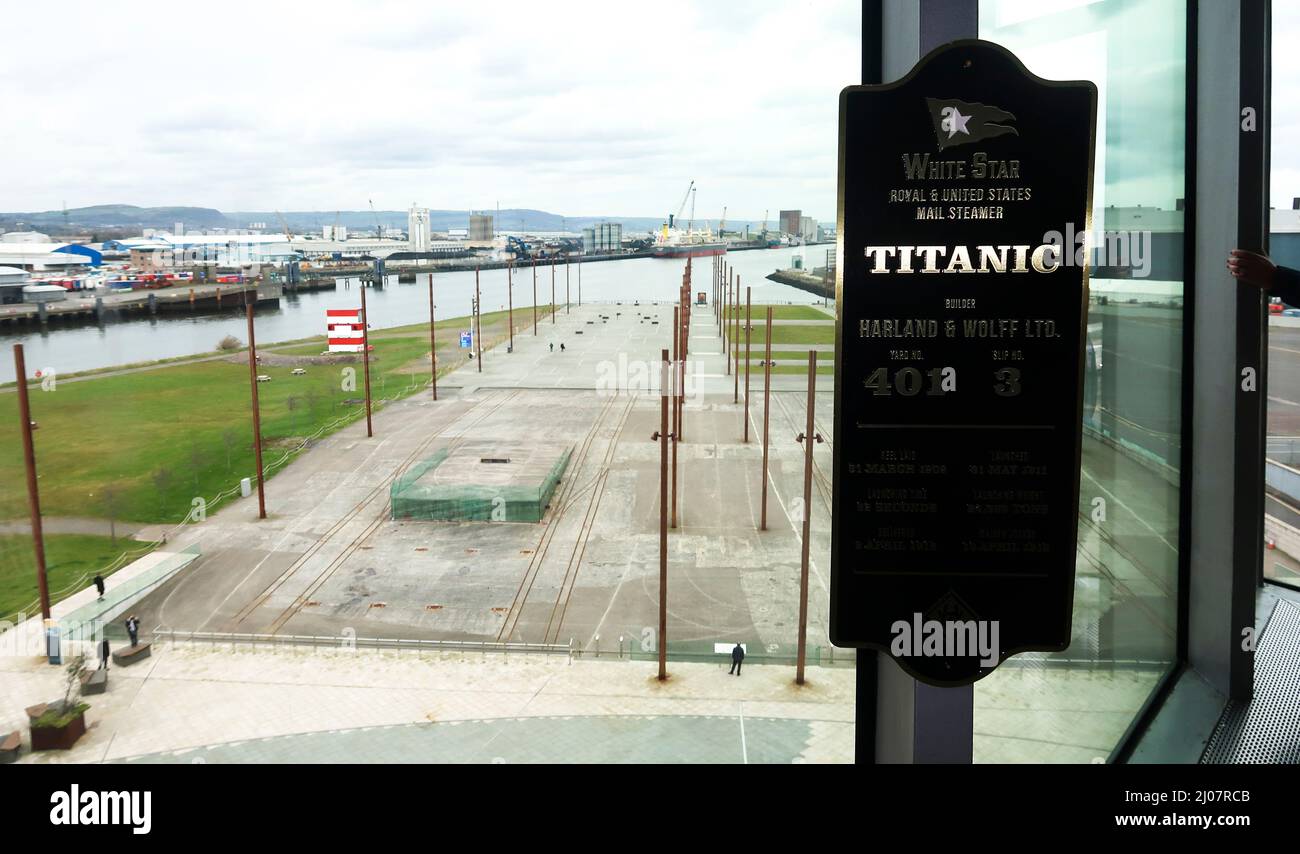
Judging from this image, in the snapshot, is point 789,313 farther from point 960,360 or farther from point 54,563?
point 960,360

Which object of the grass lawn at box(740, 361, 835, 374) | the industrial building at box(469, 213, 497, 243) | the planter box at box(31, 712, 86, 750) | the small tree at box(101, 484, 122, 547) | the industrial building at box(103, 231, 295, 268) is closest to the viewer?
the planter box at box(31, 712, 86, 750)

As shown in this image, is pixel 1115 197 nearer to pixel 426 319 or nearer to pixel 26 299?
pixel 26 299

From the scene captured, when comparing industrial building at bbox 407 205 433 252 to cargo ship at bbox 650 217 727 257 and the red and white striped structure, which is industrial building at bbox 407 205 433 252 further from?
the red and white striped structure

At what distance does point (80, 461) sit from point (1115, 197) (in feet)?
34.2

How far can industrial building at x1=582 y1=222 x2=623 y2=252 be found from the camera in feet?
115

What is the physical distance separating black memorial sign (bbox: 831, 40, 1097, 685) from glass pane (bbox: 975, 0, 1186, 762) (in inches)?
18.9

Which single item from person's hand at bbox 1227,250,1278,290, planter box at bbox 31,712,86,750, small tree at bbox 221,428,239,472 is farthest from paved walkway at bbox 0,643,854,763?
small tree at bbox 221,428,239,472

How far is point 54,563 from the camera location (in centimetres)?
731

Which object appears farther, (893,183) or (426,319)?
(426,319)

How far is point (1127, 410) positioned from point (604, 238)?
34.8 meters

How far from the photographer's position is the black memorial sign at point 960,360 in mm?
1831

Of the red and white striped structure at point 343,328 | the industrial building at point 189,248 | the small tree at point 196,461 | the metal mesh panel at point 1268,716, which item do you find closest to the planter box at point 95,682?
the industrial building at point 189,248

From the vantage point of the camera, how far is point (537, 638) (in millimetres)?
6898
